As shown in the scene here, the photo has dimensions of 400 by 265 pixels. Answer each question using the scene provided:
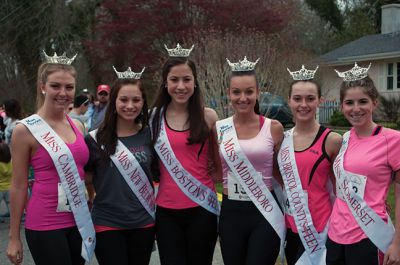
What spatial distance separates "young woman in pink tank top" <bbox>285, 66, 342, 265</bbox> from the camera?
122 inches

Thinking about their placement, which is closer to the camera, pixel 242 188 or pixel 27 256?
pixel 242 188

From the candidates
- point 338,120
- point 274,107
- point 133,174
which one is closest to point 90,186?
point 133,174

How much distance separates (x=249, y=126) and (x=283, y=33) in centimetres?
1724

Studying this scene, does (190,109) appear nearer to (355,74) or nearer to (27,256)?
(355,74)

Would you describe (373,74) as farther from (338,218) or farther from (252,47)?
(338,218)

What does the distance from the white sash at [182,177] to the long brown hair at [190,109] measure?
78mm

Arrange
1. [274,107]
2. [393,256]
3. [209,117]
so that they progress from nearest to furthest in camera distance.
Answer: [393,256]
[209,117]
[274,107]

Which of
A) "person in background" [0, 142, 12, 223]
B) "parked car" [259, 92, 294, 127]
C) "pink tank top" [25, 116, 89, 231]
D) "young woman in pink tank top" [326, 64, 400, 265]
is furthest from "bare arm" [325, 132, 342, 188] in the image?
"parked car" [259, 92, 294, 127]

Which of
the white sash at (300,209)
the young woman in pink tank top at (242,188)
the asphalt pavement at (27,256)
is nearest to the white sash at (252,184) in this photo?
the young woman in pink tank top at (242,188)

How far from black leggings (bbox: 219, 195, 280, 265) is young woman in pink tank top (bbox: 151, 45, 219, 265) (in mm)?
162

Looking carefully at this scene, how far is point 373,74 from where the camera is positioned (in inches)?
849

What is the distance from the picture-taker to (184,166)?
3338 millimetres

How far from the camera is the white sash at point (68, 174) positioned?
2.91 metres

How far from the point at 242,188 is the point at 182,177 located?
43cm
